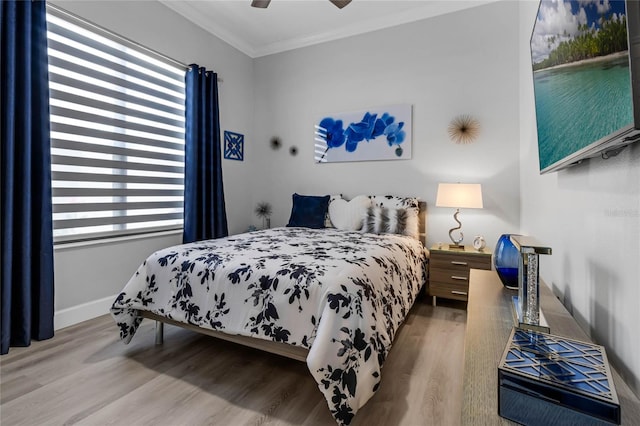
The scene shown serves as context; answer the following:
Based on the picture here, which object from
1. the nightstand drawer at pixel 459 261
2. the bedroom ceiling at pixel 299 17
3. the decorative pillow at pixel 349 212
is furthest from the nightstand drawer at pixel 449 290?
the bedroom ceiling at pixel 299 17

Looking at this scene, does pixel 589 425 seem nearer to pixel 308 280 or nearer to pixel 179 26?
pixel 308 280

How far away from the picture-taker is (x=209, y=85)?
12.0ft

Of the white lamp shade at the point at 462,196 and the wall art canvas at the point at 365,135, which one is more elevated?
the wall art canvas at the point at 365,135

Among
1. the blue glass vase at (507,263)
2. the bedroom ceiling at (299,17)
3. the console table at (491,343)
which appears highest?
the bedroom ceiling at (299,17)

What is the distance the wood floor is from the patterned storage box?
91 cm

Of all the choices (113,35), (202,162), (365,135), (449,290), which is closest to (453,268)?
(449,290)

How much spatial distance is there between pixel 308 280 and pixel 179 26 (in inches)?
127

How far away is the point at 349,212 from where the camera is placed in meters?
3.48

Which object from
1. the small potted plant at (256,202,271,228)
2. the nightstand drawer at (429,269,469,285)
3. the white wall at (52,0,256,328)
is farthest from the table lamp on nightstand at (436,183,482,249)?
the white wall at (52,0,256,328)

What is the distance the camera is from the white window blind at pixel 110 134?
2.50 metres

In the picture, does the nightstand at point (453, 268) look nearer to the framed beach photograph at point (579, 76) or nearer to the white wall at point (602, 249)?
the white wall at point (602, 249)

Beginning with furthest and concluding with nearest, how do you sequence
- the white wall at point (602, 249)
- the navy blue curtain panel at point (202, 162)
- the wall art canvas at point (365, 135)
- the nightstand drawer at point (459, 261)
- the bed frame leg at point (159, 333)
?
the wall art canvas at point (365, 135), the navy blue curtain panel at point (202, 162), the nightstand drawer at point (459, 261), the bed frame leg at point (159, 333), the white wall at point (602, 249)

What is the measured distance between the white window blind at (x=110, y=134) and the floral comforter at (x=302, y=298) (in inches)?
40.5

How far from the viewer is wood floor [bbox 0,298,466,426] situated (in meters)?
1.53
